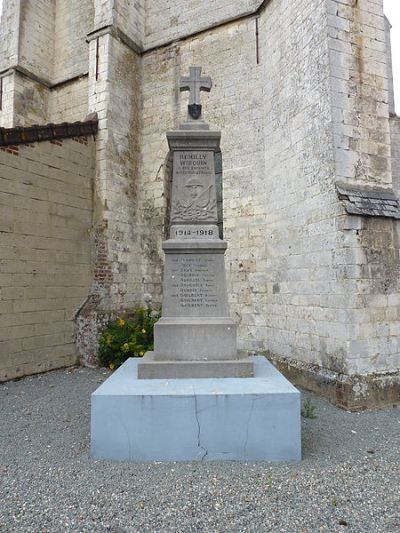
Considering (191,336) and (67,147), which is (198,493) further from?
(67,147)

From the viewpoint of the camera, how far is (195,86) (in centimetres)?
446

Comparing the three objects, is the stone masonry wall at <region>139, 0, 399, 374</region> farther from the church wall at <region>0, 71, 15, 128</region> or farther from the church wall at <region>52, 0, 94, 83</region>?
the church wall at <region>0, 71, 15, 128</region>

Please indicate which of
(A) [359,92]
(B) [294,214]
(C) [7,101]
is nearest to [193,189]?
(B) [294,214]

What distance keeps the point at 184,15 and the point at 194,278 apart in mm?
7936

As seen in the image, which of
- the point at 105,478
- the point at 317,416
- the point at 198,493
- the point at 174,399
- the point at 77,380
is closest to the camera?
the point at 198,493

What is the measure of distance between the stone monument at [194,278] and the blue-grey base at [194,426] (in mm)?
627

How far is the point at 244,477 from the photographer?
112 inches

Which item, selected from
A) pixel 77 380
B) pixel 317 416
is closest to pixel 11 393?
pixel 77 380

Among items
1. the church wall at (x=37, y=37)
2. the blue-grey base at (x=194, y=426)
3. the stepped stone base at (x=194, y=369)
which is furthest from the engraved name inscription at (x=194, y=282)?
the church wall at (x=37, y=37)

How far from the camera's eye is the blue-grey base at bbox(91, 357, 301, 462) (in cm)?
310

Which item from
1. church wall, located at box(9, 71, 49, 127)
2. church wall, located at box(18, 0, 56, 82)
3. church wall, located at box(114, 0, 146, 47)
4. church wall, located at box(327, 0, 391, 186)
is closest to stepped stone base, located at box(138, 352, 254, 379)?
church wall, located at box(327, 0, 391, 186)

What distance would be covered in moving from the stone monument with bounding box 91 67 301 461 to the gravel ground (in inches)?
6.8

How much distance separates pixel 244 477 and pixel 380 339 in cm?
332

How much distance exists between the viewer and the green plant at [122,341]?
7.26m
